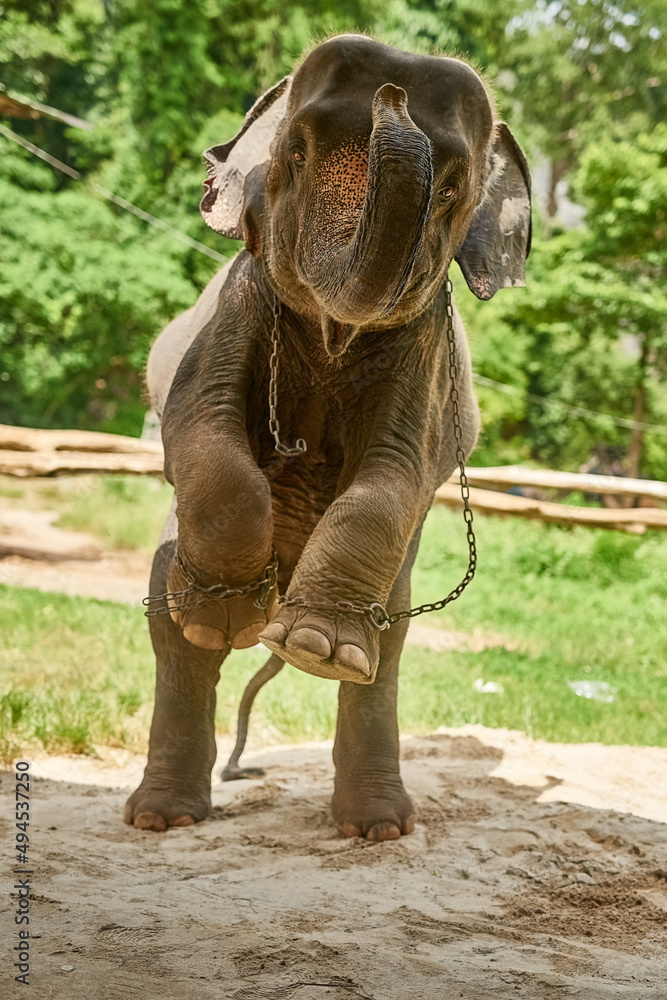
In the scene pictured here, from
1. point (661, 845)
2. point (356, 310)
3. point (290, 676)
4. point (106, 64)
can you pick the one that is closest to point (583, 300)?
point (106, 64)

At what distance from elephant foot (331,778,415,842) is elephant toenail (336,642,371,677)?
3.93 feet

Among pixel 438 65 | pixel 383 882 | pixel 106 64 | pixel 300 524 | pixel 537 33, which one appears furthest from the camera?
pixel 537 33

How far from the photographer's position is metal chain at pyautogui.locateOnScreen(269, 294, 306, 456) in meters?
2.97

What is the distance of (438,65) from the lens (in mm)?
2584

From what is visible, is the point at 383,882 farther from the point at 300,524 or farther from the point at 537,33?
the point at 537,33

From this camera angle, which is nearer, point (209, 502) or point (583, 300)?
point (209, 502)

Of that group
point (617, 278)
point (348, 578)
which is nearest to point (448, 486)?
point (617, 278)

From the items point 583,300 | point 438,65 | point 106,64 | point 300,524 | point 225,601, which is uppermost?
point 106,64

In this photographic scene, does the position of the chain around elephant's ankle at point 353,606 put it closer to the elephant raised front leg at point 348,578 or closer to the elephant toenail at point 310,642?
the elephant raised front leg at point 348,578

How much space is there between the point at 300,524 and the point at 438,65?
152 cm

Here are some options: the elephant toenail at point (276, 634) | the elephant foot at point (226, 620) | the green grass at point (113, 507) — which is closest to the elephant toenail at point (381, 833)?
the elephant foot at point (226, 620)

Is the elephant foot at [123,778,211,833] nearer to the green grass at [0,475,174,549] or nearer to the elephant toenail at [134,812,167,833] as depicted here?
the elephant toenail at [134,812,167,833]

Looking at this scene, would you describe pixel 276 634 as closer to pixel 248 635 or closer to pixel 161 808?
pixel 248 635

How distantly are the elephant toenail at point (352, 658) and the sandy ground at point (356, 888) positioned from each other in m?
0.61
